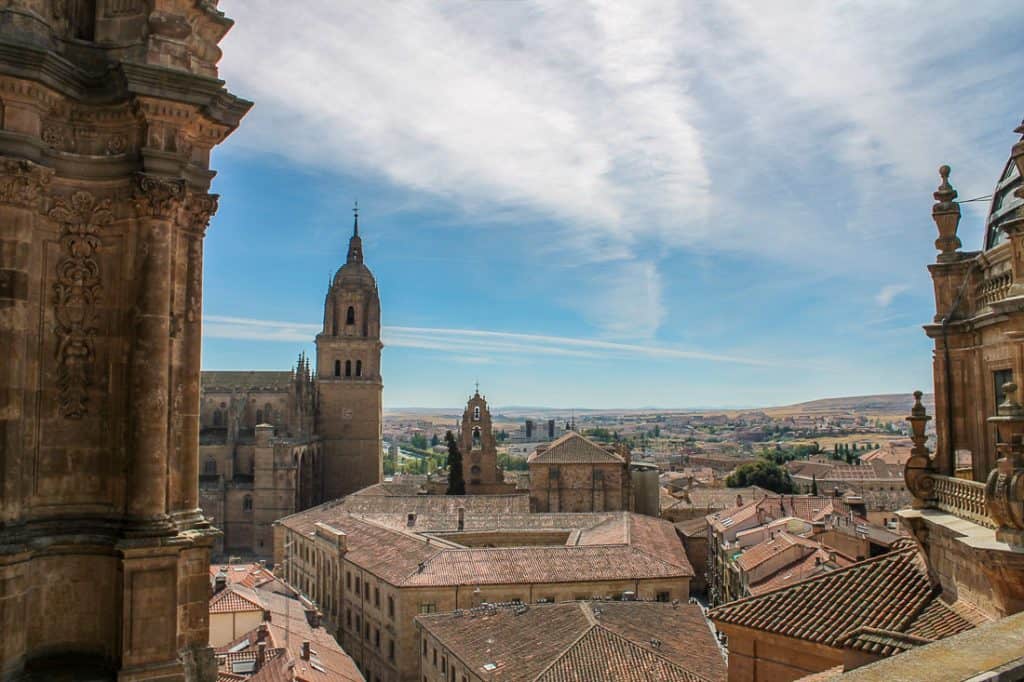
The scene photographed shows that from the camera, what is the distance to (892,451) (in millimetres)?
142500

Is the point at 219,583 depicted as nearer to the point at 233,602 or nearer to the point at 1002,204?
the point at 233,602

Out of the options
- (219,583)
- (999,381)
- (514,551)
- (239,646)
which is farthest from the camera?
(514,551)

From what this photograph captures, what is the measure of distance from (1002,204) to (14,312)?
13332 mm

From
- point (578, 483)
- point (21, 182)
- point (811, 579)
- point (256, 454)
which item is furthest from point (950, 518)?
point (256, 454)

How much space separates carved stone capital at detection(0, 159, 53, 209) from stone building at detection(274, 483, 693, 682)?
27.2 m

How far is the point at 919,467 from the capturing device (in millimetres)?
13203

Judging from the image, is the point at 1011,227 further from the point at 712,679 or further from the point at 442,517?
the point at 442,517

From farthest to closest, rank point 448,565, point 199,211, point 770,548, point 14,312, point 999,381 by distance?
point 770,548 → point 448,565 → point 999,381 → point 199,211 → point 14,312

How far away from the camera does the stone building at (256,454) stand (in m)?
68.2

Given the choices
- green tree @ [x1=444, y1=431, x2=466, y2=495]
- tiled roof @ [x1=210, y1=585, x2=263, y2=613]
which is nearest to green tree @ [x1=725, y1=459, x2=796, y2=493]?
green tree @ [x1=444, y1=431, x2=466, y2=495]

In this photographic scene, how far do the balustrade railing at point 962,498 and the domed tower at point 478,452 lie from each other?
5328 centimetres

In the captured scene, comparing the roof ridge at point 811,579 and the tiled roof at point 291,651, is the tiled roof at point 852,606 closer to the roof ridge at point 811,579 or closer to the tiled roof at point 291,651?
the roof ridge at point 811,579

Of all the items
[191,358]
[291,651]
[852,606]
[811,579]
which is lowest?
[291,651]

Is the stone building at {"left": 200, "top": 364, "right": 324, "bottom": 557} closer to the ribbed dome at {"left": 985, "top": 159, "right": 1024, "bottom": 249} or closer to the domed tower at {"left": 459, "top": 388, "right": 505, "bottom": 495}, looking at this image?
the domed tower at {"left": 459, "top": 388, "right": 505, "bottom": 495}
